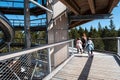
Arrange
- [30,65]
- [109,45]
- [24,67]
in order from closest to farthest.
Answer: [24,67]
[30,65]
[109,45]

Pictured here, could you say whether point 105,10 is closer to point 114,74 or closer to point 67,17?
point 67,17

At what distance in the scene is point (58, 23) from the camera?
2283cm

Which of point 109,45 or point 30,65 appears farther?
point 109,45

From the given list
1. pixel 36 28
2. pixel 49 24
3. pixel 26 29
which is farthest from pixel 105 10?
pixel 36 28

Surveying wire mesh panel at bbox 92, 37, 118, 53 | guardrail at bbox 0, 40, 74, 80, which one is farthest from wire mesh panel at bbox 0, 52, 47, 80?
wire mesh panel at bbox 92, 37, 118, 53

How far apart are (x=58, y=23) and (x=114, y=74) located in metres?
14.8

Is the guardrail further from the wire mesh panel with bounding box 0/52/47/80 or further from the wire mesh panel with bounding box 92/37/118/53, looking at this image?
the wire mesh panel with bounding box 92/37/118/53

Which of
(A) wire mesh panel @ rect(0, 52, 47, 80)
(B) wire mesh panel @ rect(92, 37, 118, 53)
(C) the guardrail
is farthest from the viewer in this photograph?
(B) wire mesh panel @ rect(92, 37, 118, 53)

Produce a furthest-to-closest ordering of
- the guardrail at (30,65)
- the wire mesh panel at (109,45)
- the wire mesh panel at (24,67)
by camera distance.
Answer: the wire mesh panel at (109,45) < the guardrail at (30,65) < the wire mesh panel at (24,67)

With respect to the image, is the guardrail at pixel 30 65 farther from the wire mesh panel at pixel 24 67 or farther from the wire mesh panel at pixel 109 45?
the wire mesh panel at pixel 109 45

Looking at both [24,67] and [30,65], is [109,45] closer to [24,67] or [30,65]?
[30,65]

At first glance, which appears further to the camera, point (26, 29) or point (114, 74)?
point (26, 29)

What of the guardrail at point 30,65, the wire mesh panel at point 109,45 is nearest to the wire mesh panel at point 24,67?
the guardrail at point 30,65

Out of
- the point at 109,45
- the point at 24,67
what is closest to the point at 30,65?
the point at 24,67
